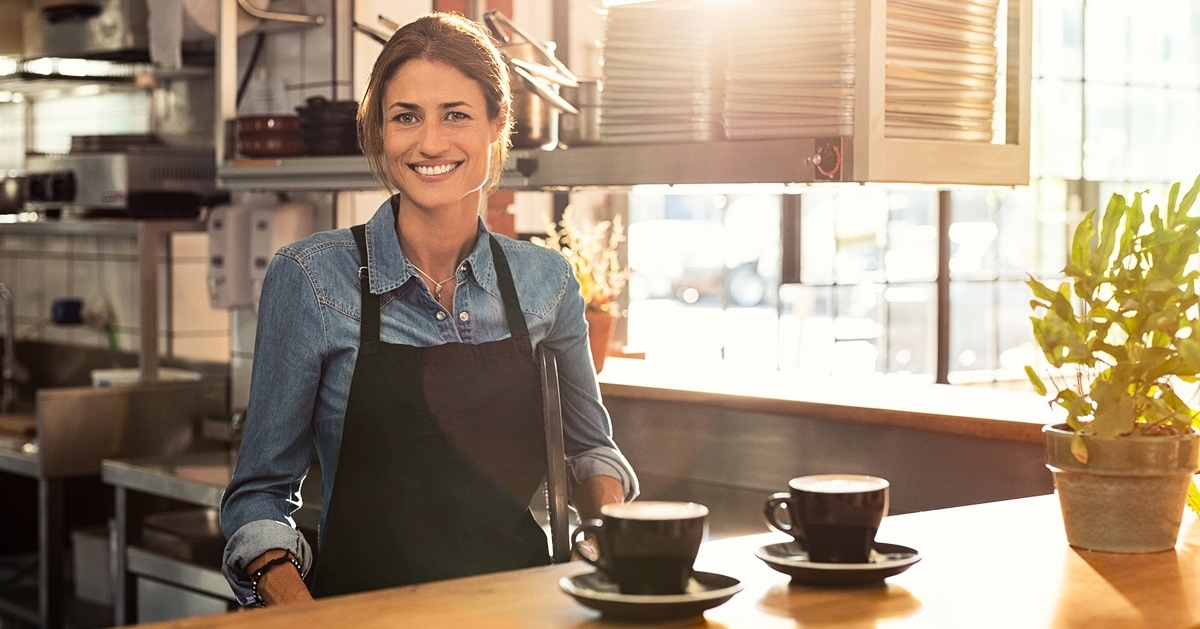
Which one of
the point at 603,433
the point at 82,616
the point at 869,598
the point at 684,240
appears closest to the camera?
the point at 869,598

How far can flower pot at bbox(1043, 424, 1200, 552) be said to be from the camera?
150 cm

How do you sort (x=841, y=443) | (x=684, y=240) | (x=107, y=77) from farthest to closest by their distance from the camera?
(x=684, y=240), (x=107, y=77), (x=841, y=443)

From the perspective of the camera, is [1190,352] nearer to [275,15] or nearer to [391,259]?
[391,259]

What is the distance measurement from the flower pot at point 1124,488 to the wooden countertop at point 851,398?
92 centimetres

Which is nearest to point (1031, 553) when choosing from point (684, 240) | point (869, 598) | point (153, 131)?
point (869, 598)

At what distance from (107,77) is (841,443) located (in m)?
3.33

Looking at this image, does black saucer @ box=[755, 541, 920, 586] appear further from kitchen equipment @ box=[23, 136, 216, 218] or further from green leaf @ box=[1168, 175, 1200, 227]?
kitchen equipment @ box=[23, 136, 216, 218]

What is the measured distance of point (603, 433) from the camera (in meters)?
2.04

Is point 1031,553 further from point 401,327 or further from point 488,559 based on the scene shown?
point 401,327

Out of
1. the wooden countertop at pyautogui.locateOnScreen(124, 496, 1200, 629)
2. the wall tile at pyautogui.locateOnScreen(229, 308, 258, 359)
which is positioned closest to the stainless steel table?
the wall tile at pyautogui.locateOnScreen(229, 308, 258, 359)

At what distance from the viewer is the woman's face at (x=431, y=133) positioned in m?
1.96

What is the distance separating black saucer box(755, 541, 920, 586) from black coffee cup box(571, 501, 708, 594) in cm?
15

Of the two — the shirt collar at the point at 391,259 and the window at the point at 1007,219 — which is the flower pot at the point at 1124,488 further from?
the window at the point at 1007,219

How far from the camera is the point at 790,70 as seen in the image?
2.10m
